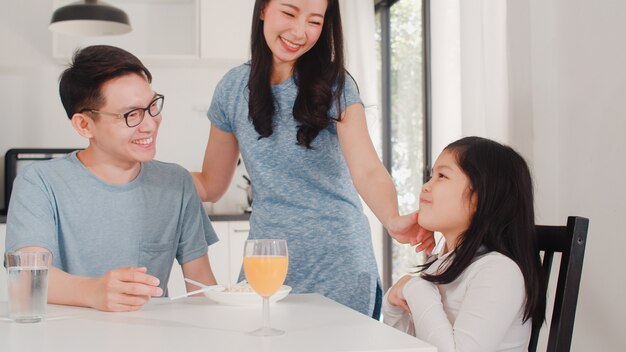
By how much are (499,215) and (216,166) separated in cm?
87

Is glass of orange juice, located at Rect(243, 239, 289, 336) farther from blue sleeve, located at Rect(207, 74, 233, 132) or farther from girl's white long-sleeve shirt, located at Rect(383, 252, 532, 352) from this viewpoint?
blue sleeve, located at Rect(207, 74, 233, 132)

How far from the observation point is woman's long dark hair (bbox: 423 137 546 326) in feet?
5.11

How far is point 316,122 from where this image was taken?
191 cm

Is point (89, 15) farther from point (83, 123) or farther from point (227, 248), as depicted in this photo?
point (83, 123)

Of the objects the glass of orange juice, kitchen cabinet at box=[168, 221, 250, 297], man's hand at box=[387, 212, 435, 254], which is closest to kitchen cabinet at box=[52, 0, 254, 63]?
kitchen cabinet at box=[168, 221, 250, 297]

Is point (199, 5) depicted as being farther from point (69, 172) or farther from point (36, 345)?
point (36, 345)

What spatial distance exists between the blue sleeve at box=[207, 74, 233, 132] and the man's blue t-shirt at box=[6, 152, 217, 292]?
195mm

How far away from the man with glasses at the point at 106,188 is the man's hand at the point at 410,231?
537 millimetres

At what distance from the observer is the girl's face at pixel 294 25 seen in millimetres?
1873

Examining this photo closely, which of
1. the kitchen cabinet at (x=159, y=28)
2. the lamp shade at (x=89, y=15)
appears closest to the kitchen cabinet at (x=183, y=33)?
the kitchen cabinet at (x=159, y=28)

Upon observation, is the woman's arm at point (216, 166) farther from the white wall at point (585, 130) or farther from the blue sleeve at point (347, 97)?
the white wall at point (585, 130)

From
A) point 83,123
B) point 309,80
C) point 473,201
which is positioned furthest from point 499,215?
point 83,123

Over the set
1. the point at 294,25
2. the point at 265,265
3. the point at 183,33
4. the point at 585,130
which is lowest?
the point at 265,265

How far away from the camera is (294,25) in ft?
6.16
